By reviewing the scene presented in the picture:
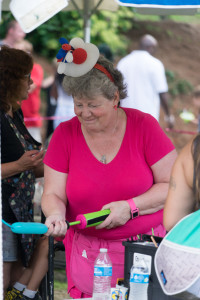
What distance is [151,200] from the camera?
284 cm

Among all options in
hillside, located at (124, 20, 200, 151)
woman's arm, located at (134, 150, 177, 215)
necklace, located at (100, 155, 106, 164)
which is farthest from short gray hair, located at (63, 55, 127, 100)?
hillside, located at (124, 20, 200, 151)

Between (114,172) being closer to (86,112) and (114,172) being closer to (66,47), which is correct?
(86,112)

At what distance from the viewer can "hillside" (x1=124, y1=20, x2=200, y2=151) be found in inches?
655

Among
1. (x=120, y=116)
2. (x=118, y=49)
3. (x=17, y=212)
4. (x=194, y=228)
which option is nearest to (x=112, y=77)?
(x=120, y=116)

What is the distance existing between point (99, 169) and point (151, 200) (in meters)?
0.30

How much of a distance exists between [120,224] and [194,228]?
0.94 m

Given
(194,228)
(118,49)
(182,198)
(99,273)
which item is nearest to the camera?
(194,228)

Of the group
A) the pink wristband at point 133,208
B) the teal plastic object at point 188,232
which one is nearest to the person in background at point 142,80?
the pink wristband at point 133,208

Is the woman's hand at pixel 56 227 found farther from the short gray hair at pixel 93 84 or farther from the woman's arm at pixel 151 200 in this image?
the short gray hair at pixel 93 84

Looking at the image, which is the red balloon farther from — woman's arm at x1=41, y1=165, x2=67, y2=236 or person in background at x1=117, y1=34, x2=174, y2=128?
person in background at x1=117, y1=34, x2=174, y2=128

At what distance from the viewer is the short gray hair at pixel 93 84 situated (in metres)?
2.83

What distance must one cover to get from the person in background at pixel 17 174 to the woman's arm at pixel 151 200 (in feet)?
2.66

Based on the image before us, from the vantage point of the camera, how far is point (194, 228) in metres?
1.87

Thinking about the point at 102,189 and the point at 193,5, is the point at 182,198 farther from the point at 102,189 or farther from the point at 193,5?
the point at 193,5
